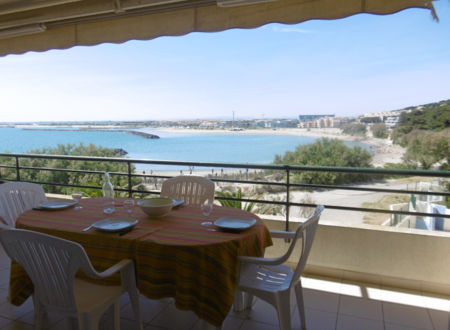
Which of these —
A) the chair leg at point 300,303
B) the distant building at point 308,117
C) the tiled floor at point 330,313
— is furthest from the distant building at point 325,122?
the chair leg at point 300,303

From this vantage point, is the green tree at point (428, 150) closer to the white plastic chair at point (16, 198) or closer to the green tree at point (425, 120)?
the green tree at point (425, 120)

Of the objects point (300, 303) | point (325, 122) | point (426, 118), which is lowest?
point (300, 303)

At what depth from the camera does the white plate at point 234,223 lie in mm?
1900

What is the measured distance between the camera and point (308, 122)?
21359mm

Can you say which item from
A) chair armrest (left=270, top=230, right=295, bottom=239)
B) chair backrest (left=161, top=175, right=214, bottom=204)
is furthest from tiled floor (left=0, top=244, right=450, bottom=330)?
chair backrest (left=161, top=175, right=214, bottom=204)

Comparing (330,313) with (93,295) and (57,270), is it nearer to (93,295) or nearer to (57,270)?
(93,295)

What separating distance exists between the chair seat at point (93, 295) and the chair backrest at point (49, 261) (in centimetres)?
8

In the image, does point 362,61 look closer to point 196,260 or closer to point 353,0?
point 353,0

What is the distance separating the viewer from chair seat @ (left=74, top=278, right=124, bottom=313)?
166 cm

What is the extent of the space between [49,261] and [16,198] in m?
1.37

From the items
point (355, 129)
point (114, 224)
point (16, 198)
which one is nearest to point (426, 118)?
point (355, 129)

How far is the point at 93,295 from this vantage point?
1.76 meters

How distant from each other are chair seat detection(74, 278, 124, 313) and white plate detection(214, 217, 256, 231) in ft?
2.17

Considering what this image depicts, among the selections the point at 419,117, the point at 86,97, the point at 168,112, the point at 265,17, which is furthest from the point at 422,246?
the point at 86,97
